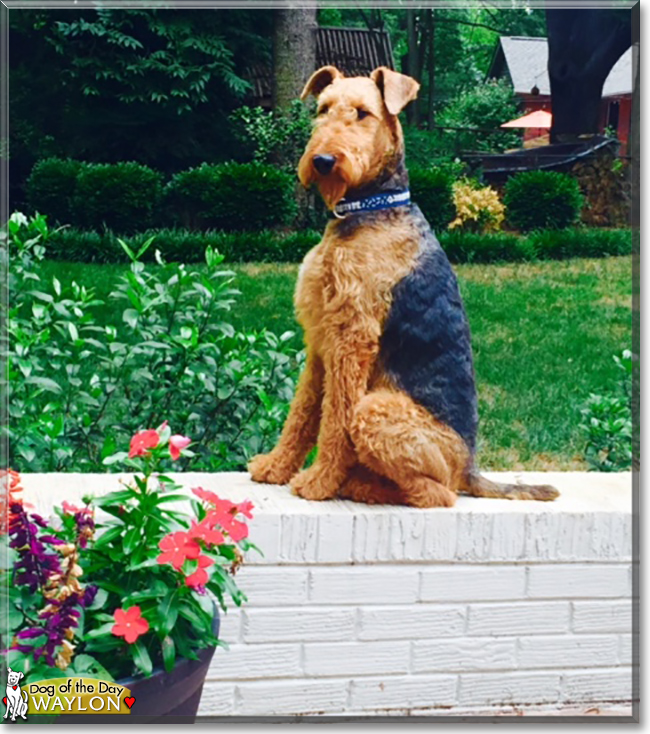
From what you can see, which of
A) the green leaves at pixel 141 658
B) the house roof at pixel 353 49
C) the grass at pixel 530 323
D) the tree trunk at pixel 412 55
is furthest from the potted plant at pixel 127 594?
the house roof at pixel 353 49

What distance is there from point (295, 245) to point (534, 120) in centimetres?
132

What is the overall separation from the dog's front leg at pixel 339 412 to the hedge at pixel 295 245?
2586 millimetres

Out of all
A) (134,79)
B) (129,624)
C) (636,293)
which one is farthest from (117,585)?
(134,79)

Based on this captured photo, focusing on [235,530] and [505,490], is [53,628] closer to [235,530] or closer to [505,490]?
[235,530]

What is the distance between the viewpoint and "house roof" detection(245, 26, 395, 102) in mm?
4664

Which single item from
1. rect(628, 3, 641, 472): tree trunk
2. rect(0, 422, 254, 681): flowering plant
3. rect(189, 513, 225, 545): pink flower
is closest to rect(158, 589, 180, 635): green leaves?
rect(0, 422, 254, 681): flowering plant

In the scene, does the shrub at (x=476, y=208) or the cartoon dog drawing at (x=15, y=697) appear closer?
the cartoon dog drawing at (x=15, y=697)

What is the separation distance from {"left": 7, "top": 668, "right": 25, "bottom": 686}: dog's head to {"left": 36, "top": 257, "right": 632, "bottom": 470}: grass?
2719mm

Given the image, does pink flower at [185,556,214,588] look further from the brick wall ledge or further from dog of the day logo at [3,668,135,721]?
the brick wall ledge

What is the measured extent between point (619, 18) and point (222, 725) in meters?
3.07

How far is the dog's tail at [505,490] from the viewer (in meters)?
2.76

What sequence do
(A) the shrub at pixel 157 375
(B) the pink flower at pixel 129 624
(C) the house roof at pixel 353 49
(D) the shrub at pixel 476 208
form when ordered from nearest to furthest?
(B) the pink flower at pixel 129 624, (A) the shrub at pixel 157 375, (C) the house roof at pixel 353 49, (D) the shrub at pixel 476 208

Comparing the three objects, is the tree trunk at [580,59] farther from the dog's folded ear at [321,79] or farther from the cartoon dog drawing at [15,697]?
the cartoon dog drawing at [15,697]

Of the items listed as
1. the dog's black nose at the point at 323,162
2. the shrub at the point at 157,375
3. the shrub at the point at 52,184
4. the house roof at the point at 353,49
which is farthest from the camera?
the shrub at the point at 52,184
